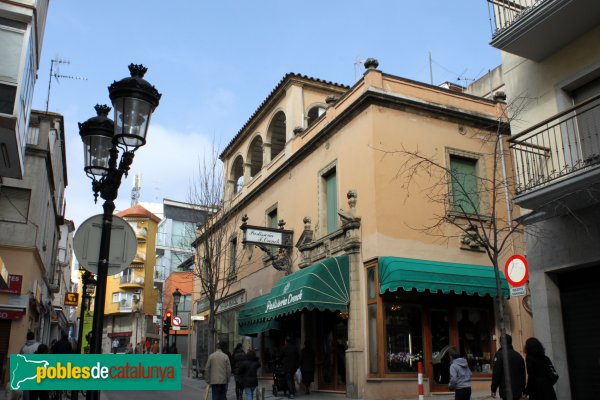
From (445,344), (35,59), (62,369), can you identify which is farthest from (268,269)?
(62,369)

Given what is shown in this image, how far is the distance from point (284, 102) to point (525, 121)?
13.3 meters

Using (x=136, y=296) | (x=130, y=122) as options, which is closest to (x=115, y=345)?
(x=136, y=296)

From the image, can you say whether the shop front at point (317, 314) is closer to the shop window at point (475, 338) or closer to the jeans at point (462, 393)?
the shop window at point (475, 338)

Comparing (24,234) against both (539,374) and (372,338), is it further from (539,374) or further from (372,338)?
(539,374)

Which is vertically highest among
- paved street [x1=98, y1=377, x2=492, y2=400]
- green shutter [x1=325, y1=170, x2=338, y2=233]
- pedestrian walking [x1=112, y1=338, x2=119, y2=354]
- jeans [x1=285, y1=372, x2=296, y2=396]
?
green shutter [x1=325, y1=170, x2=338, y2=233]

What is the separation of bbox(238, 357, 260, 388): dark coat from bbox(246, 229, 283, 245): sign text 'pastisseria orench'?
562 cm

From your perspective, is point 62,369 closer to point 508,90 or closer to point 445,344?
point 508,90

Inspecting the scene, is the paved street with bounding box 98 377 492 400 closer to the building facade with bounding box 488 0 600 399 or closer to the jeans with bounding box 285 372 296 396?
the jeans with bounding box 285 372 296 396

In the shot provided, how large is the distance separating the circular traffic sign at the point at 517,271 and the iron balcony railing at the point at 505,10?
438 centimetres

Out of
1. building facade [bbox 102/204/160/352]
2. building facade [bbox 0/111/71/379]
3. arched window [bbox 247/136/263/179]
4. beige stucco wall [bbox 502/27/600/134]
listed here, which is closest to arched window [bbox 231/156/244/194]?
arched window [bbox 247/136/263/179]

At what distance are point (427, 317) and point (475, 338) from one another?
1827 millimetres

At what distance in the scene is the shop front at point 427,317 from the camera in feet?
48.9

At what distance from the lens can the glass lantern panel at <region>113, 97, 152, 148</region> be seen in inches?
267

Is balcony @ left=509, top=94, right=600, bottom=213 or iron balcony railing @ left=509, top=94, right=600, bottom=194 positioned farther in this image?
iron balcony railing @ left=509, top=94, right=600, bottom=194
